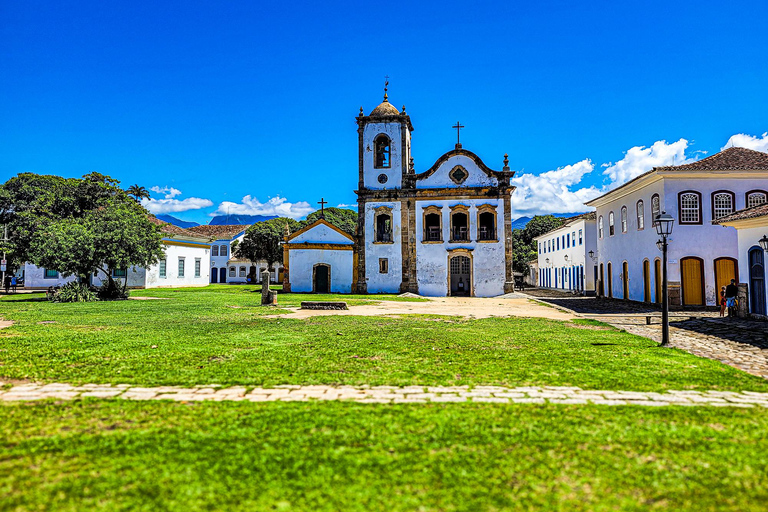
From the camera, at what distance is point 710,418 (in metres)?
4.64

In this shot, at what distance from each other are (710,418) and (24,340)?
1109 centimetres

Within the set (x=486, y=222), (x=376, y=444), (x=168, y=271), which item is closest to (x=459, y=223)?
(x=486, y=222)

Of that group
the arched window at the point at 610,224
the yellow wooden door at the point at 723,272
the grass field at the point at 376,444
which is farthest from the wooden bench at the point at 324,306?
the arched window at the point at 610,224

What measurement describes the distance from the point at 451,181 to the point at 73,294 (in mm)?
22711

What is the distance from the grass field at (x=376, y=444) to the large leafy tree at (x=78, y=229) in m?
15.4

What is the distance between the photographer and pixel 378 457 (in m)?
3.57

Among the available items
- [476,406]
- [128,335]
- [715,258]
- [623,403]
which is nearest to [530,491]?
[476,406]

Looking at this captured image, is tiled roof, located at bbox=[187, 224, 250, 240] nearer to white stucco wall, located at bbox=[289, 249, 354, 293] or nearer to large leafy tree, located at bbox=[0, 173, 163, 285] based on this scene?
large leafy tree, located at bbox=[0, 173, 163, 285]

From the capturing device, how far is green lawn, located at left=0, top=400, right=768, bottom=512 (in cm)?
294

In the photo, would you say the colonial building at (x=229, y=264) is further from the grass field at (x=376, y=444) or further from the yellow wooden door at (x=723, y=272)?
the grass field at (x=376, y=444)

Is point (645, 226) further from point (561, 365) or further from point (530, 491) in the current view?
point (530, 491)

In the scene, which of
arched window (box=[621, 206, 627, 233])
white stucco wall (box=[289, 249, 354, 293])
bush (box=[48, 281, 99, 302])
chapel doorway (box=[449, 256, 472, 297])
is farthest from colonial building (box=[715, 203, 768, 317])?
bush (box=[48, 281, 99, 302])

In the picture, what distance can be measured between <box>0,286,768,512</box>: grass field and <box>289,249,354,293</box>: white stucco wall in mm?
26895

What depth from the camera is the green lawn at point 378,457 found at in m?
2.94
